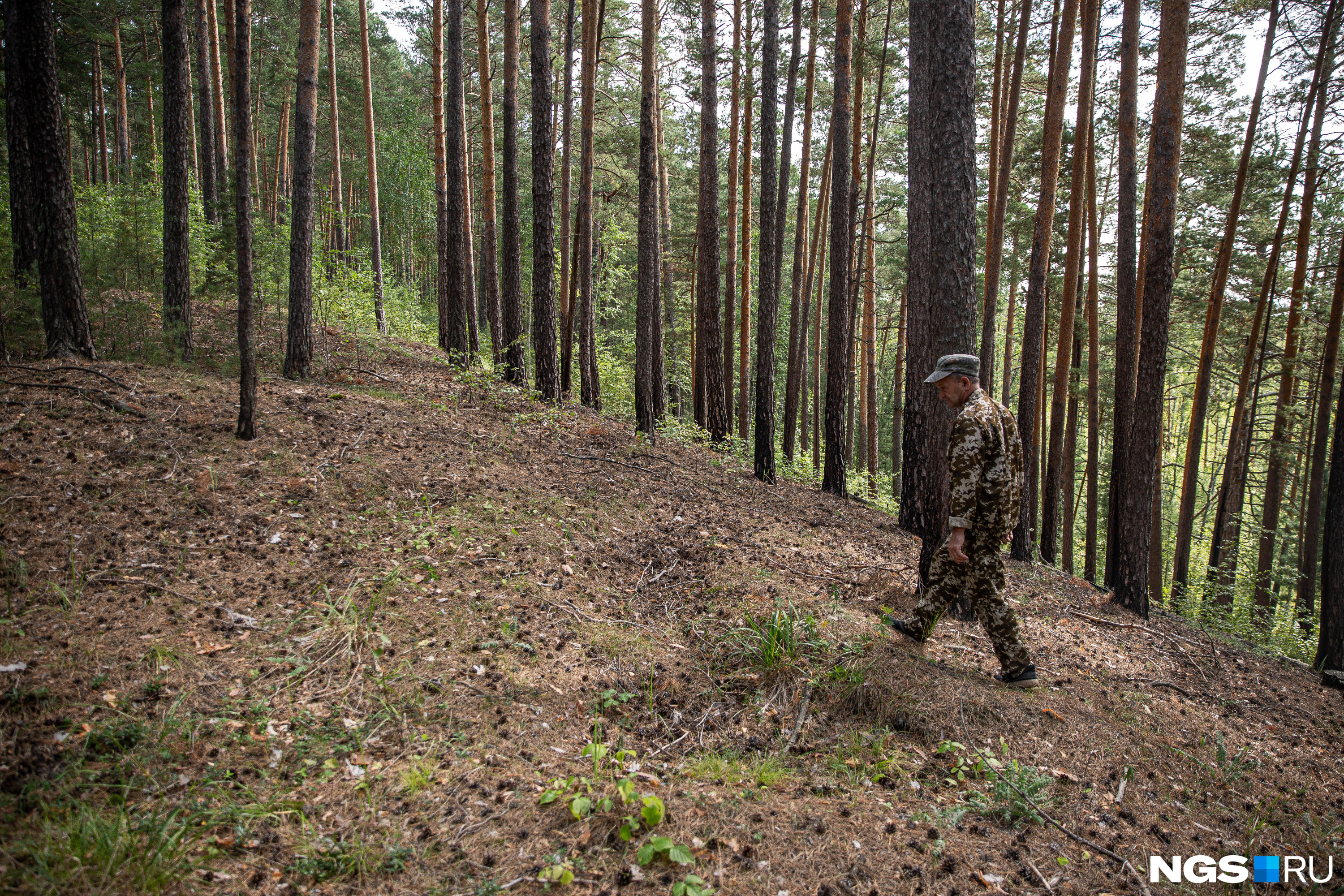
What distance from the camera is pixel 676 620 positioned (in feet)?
17.4

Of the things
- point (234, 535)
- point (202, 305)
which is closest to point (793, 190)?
point (202, 305)

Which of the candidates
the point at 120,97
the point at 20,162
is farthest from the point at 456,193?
the point at 120,97

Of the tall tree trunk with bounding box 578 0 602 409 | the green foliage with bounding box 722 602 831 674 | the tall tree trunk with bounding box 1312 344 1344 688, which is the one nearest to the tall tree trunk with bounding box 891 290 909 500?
the tall tree trunk with bounding box 578 0 602 409

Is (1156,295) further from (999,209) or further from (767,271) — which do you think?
(767,271)

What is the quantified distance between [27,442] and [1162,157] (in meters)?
12.1

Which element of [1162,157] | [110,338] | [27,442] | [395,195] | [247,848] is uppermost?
[395,195]

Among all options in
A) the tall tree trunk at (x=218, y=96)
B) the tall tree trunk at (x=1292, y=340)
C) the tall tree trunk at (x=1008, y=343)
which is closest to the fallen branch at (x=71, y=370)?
the tall tree trunk at (x=218, y=96)

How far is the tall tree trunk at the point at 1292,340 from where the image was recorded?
438 inches

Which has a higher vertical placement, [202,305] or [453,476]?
[202,305]

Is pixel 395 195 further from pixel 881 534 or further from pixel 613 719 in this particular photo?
pixel 613 719

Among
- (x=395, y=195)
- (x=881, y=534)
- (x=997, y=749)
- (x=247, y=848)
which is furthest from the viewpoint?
(x=395, y=195)

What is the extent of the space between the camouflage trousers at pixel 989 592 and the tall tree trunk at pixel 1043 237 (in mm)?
6104

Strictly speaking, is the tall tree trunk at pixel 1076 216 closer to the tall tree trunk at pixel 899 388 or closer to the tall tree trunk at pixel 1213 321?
the tall tree trunk at pixel 1213 321

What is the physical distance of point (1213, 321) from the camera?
12320 millimetres
